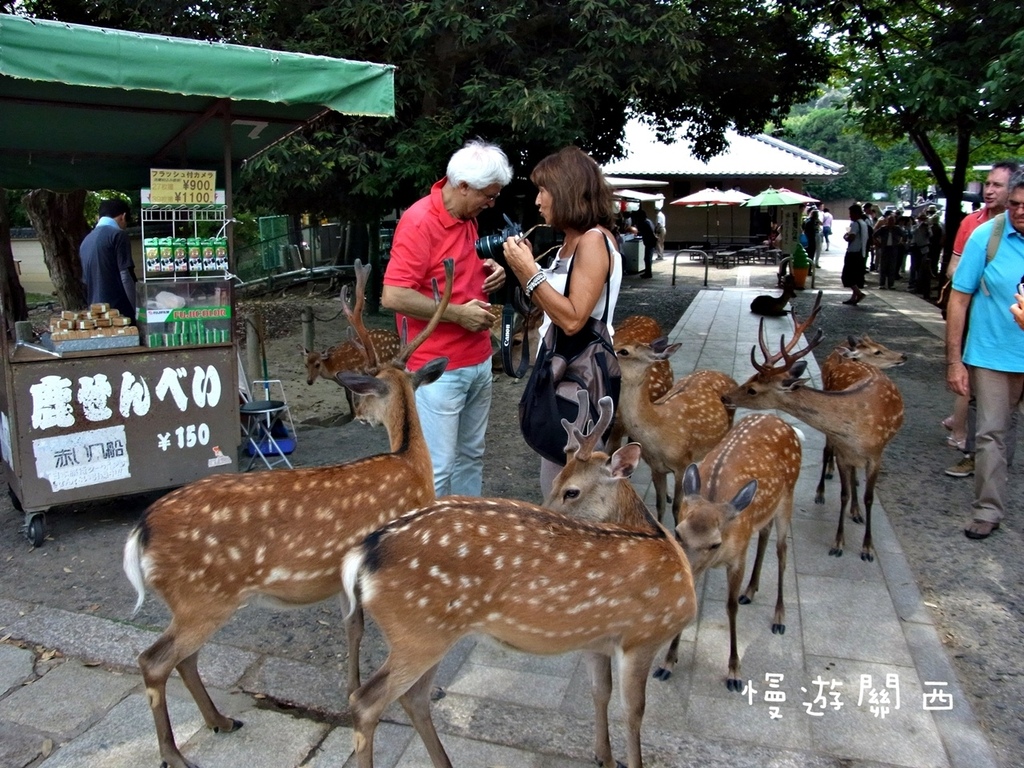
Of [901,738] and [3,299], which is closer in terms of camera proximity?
[901,738]

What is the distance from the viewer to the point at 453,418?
356cm

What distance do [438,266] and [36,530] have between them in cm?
275

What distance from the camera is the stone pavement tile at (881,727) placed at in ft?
9.33

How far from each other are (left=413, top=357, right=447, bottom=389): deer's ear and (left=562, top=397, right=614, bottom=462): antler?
539 mm

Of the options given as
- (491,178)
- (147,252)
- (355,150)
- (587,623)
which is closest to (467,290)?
(491,178)

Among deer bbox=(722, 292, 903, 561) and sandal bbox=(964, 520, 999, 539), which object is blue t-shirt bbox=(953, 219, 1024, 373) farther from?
sandal bbox=(964, 520, 999, 539)

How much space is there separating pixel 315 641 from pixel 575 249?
6.48ft

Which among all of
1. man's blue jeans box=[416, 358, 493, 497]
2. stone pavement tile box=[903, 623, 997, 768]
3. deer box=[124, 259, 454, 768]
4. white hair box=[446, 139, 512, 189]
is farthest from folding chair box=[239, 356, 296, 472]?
stone pavement tile box=[903, 623, 997, 768]

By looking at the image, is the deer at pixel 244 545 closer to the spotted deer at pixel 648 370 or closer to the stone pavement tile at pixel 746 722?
the spotted deer at pixel 648 370

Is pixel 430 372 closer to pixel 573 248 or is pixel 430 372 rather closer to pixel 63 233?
pixel 573 248

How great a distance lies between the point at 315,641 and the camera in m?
3.63

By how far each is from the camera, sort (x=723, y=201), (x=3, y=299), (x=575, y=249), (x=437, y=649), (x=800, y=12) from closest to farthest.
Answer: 1. (x=437, y=649)
2. (x=575, y=249)
3. (x=3, y=299)
4. (x=800, y=12)
5. (x=723, y=201)

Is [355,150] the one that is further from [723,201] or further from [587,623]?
[723,201]

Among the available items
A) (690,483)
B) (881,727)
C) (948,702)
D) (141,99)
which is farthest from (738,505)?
(141,99)
